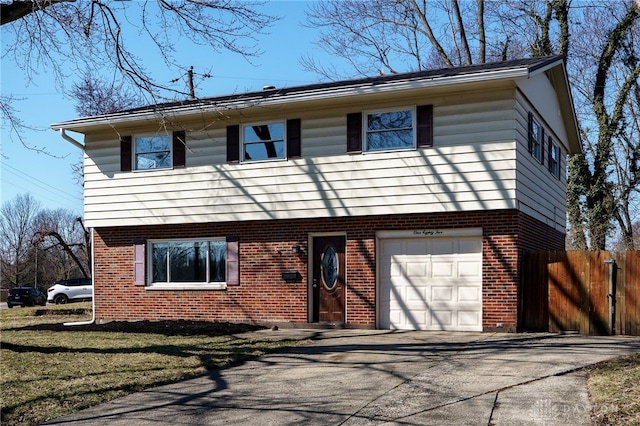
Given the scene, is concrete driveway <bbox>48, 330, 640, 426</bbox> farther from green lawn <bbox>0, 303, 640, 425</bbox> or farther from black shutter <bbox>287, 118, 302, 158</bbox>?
black shutter <bbox>287, 118, 302, 158</bbox>

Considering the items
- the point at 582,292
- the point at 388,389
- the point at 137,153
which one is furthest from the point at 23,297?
the point at 388,389

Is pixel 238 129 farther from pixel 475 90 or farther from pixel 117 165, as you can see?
pixel 475 90

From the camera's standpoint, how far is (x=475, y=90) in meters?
14.4

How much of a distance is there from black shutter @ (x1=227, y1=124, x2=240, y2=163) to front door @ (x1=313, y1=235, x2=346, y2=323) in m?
2.81

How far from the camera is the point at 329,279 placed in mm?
15945

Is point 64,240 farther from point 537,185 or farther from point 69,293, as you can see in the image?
point 537,185

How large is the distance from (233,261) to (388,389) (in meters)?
8.81

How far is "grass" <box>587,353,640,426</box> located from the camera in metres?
6.57

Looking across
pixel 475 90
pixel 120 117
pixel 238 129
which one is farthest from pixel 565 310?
pixel 120 117

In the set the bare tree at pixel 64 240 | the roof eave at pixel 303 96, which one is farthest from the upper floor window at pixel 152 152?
the bare tree at pixel 64 240

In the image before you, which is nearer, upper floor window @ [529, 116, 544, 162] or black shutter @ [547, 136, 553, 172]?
upper floor window @ [529, 116, 544, 162]

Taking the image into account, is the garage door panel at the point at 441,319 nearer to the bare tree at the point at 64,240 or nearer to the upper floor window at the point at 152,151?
the upper floor window at the point at 152,151

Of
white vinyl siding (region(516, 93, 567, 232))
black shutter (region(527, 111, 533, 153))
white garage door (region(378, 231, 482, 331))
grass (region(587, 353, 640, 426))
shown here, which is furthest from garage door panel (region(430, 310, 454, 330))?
grass (region(587, 353, 640, 426))

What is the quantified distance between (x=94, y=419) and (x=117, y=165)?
1146 cm
